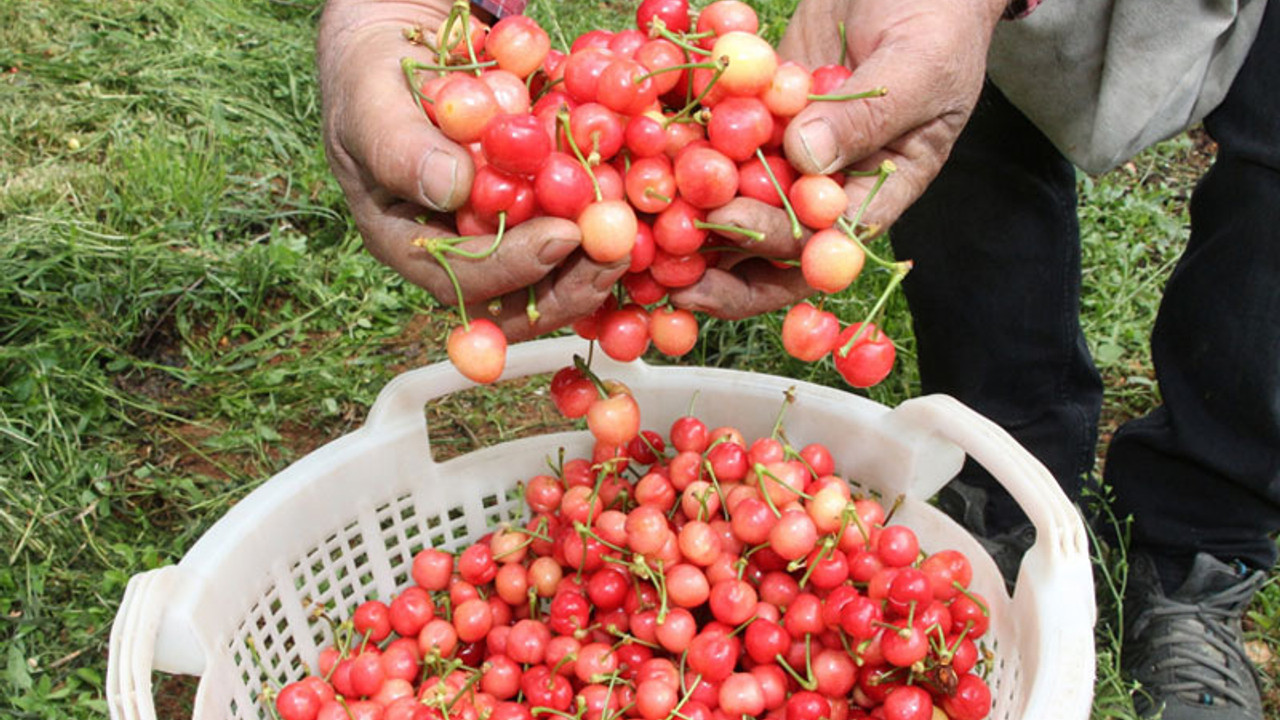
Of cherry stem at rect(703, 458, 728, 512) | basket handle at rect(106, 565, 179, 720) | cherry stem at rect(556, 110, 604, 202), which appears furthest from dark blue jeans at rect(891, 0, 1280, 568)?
basket handle at rect(106, 565, 179, 720)

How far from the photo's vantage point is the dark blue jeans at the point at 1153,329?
5.60ft

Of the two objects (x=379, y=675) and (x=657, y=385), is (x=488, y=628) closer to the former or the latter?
(x=379, y=675)

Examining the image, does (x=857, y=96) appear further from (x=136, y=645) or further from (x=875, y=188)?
(x=136, y=645)

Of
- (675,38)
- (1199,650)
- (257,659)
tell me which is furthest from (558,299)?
(1199,650)

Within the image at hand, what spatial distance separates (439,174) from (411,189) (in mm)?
48

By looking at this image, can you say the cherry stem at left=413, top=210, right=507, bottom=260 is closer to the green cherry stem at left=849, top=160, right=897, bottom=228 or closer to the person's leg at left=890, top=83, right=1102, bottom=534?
the green cherry stem at left=849, top=160, right=897, bottom=228

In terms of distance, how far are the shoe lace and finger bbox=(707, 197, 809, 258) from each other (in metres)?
1.27

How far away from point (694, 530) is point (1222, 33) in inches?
43.3

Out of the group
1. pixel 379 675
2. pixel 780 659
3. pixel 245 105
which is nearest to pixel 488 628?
pixel 379 675

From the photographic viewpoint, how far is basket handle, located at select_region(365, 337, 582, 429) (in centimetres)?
182

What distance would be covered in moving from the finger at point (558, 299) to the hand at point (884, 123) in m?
0.14

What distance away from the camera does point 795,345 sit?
4.69ft

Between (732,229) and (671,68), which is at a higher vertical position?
(671,68)

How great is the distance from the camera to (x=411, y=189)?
4.23 ft
